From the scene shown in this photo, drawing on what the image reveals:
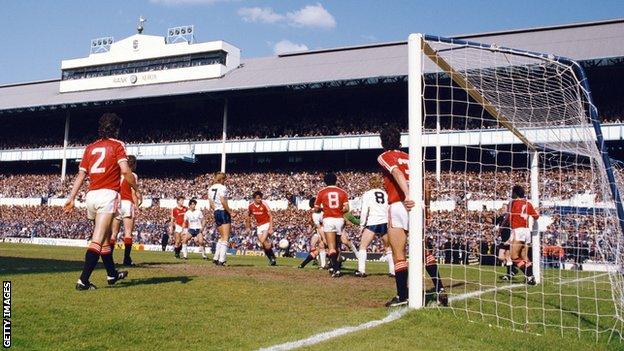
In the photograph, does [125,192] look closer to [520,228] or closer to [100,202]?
[100,202]

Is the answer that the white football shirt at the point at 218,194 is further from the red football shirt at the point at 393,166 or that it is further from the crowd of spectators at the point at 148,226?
the crowd of spectators at the point at 148,226

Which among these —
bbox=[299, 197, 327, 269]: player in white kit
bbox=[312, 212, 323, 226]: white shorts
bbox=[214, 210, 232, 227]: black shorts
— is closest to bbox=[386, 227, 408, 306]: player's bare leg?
bbox=[214, 210, 232, 227]: black shorts

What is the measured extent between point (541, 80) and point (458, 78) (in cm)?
164

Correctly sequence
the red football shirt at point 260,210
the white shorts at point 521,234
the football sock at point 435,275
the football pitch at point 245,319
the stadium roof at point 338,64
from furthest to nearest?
the stadium roof at point 338,64, the red football shirt at point 260,210, the white shorts at point 521,234, the football sock at point 435,275, the football pitch at point 245,319

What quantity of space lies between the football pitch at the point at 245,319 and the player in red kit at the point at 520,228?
2921mm

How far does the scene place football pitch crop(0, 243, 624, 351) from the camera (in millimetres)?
4496

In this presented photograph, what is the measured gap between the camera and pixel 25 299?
6.07 metres

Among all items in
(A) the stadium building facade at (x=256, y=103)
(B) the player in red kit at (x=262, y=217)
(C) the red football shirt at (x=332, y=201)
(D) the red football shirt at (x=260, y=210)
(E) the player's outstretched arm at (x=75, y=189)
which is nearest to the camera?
(E) the player's outstretched arm at (x=75, y=189)

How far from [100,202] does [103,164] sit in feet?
1.75

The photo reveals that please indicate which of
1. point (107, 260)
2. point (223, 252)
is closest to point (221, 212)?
point (223, 252)

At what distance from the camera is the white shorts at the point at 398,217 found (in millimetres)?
6918

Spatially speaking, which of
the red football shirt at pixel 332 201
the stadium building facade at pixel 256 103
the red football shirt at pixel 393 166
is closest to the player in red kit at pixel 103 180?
the red football shirt at pixel 393 166

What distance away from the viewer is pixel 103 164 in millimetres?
7516

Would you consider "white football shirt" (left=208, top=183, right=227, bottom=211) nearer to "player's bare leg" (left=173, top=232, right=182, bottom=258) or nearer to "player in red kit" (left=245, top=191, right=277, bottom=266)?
"player in red kit" (left=245, top=191, right=277, bottom=266)
